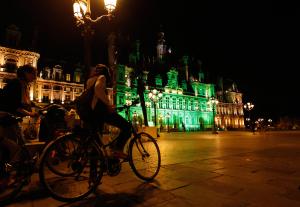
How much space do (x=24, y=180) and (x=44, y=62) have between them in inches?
1586

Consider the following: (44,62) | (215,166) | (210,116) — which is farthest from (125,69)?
(215,166)

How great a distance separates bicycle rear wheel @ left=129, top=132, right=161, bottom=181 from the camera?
3.91 m

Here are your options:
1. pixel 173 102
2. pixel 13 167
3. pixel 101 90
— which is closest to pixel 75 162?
pixel 13 167

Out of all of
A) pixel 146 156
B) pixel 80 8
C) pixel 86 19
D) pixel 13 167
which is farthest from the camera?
pixel 80 8

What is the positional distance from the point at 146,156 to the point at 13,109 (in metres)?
2.31

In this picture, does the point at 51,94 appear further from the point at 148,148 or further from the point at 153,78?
the point at 148,148

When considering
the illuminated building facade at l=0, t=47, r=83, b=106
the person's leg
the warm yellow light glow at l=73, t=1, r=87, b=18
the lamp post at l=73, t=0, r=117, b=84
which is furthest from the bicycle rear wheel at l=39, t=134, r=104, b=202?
the illuminated building facade at l=0, t=47, r=83, b=106

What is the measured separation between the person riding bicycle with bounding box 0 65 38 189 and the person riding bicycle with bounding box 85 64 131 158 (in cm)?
99

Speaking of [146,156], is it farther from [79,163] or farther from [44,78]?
[44,78]

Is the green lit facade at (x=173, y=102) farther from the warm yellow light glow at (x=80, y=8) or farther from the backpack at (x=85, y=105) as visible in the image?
the backpack at (x=85, y=105)

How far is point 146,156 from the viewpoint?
4.10 m

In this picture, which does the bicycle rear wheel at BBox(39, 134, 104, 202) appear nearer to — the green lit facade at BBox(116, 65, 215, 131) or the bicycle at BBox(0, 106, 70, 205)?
the bicycle at BBox(0, 106, 70, 205)

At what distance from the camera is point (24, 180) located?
2908mm

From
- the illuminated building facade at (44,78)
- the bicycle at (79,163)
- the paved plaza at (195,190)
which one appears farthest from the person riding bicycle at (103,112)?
the illuminated building facade at (44,78)
